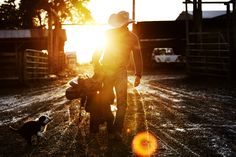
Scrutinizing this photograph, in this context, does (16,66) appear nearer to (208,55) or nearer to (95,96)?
(208,55)

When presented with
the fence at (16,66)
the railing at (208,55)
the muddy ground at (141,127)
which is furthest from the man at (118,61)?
the fence at (16,66)

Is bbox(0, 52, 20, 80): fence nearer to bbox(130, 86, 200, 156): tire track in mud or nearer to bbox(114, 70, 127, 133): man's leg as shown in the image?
bbox(130, 86, 200, 156): tire track in mud

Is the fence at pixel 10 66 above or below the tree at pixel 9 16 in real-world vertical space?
below

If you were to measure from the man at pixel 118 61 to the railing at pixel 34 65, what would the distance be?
12469 mm

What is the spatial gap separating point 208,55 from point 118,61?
1434 cm

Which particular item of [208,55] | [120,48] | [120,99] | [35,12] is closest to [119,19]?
[120,48]

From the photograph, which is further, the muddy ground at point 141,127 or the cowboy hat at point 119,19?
the cowboy hat at point 119,19

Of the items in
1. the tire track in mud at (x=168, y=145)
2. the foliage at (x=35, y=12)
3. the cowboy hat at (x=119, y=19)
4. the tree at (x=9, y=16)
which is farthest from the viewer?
the tree at (x=9, y=16)

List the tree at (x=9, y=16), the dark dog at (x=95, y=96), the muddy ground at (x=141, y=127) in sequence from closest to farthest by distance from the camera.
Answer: the muddy ground at (x=141, y=127)
the dark dog at (x=95, y=96)
the tree at (x=9, y=16)

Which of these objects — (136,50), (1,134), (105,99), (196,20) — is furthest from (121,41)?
(196,20)

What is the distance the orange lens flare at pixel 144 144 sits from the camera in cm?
575

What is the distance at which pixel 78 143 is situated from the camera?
6398mm

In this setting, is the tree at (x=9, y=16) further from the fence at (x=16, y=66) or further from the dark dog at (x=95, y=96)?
the dark dog at (x=95, y=96)

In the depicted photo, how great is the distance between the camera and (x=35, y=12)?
44812 mm
